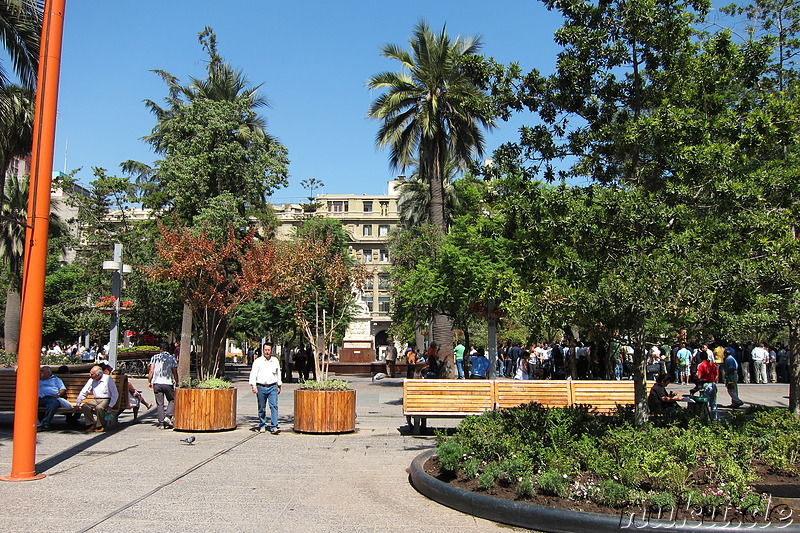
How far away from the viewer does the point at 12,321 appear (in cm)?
3117

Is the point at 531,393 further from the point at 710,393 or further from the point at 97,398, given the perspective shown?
the point at 97,398

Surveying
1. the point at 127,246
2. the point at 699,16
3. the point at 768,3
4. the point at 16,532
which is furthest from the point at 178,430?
the point at 127,246

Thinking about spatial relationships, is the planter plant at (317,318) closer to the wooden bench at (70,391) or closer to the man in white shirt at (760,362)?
the wooden bench at (70,391)

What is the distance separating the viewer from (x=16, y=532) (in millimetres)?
5945

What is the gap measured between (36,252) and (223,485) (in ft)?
11.7

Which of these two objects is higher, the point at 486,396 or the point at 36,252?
the point at 36,252

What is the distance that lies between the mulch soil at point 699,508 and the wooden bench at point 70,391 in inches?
329

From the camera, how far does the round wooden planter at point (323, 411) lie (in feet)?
41.5

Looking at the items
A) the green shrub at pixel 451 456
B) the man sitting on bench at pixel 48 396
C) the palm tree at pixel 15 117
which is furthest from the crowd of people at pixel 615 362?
the green shrub at pixel 451 456

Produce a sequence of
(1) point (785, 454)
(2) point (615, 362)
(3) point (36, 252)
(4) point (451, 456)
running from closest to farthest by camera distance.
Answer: (4) point (451, 456)
(1) point (785, 454)
(3) point (36, 252)
(2) point (615, 362)

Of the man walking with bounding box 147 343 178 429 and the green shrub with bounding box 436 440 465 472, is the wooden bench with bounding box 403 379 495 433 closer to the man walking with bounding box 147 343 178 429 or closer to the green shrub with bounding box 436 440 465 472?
the green shrub with bounding box 436 440 465 472

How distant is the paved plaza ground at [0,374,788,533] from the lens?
6.42 m

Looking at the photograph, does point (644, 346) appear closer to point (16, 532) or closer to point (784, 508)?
point (784, 508)

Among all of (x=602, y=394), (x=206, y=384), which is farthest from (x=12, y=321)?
(x=602, y=394)
